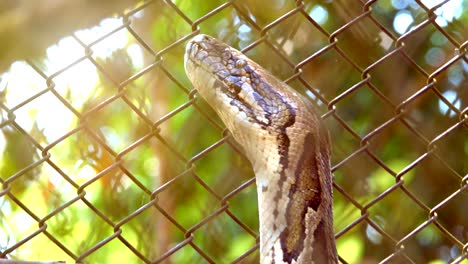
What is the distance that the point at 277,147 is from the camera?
242cm

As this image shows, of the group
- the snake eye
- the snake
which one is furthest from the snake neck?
the snake eye

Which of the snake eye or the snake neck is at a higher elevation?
the snake eye

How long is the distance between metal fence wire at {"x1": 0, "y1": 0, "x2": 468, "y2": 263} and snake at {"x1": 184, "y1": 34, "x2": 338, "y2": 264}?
20 cm

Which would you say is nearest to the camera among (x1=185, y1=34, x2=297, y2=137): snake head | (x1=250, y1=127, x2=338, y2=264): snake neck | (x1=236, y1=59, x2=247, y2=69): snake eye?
(x1=250, y1=127, x2=338, y2=264): snake neck

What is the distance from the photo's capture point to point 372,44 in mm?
3781

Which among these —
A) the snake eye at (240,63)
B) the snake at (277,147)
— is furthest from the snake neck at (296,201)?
the snake eye at (240,63)

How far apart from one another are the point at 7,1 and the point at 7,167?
2.14 metres

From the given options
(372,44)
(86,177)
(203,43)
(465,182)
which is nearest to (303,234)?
(203,43)

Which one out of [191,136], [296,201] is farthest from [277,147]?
[191,136]

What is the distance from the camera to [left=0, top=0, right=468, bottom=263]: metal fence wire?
8.98 ft

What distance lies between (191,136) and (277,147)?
3.56 ft

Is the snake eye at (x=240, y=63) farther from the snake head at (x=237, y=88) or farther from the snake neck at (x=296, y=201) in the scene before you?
the snake neck at (x=296, y=201)

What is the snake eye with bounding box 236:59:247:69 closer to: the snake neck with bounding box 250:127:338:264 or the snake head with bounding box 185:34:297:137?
the snake head with bounding box 185:34:297:137

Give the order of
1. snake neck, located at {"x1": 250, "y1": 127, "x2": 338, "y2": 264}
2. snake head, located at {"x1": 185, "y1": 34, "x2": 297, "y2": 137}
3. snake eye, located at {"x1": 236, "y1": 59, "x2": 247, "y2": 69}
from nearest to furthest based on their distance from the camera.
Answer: snake neck, located at {"x1": 250, "y1": 127, "x2": 338, "y2": 264} < snake head, located at {"x1": 185, "y1": 34, "x2": 297, "y2": 137} < snake eye, located at {"x1": 236, "y1": 59, "x2": 247, "y2": 69}
